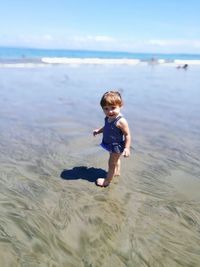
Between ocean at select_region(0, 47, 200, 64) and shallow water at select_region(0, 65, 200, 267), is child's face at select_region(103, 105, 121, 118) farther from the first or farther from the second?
ocean at select_region(0, 47, 200, 64)

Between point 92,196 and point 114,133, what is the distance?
2.97ft

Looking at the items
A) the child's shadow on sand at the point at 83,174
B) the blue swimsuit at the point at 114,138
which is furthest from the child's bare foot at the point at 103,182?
the blue swimsuit at the point at 114,138

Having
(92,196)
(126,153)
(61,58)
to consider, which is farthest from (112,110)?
(61,58)

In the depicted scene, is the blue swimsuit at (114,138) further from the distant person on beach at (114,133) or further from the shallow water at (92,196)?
the shallow water at (92,196)

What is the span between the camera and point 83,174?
17.0ft

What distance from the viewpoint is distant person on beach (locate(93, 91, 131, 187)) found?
478 cm

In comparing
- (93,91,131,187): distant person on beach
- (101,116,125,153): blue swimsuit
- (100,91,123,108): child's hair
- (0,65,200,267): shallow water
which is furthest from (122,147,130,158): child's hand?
(100,91,123,108): child's hair

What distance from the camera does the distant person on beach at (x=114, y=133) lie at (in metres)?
4.78

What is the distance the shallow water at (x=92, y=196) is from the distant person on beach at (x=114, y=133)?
0.21m

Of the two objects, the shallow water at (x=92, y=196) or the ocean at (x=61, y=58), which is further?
the ocean at (x=61, y=58)

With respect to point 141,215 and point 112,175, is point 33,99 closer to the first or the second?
point 112,175

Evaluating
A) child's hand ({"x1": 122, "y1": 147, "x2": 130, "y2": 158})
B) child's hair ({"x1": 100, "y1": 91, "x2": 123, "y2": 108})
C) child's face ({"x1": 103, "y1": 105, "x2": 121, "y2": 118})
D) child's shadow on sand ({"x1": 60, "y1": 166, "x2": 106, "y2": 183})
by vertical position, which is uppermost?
child's hair ({"x1": 100, "y1": 91, "x2": 123, "y2": 108})

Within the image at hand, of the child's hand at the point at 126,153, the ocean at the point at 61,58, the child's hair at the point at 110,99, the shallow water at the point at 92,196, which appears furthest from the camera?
the ocean at the point at 61,58

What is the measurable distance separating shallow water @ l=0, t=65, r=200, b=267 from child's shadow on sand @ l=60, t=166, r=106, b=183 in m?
0.01
